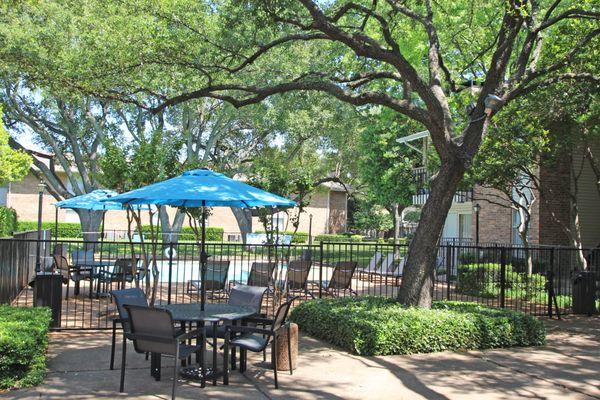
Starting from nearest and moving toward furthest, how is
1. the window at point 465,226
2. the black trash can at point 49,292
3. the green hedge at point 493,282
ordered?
the black trash can at point 49,292 < the green hedge at point 493,282 < the window at point 465,226

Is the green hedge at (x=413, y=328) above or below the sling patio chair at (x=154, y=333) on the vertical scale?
below

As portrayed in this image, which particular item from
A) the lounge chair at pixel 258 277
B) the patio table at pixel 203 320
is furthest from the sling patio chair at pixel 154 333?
the lounge chair at pixel 258 277

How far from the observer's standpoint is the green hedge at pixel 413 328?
838 centimetres

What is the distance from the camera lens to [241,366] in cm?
723

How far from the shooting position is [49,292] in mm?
9492

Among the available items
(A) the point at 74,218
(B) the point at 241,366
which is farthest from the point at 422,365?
(A) the point at 74,218

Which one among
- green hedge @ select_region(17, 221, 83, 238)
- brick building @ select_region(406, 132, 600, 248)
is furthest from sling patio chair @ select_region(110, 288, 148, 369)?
green hedge @ select_region(17, 221, 83, 238)

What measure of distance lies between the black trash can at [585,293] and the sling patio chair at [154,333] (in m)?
9.61

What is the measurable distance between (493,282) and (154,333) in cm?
1172

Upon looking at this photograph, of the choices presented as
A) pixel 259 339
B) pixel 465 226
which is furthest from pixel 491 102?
pixel 465 226

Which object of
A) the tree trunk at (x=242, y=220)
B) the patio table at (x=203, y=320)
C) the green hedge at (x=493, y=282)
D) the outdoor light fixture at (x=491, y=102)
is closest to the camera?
the patio table at (x=203, y=320)

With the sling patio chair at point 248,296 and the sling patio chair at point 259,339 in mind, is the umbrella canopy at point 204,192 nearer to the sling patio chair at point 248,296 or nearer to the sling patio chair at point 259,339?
the sling patio chair at point 248,296

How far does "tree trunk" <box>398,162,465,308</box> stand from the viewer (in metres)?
9.88

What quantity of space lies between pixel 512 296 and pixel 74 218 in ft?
103
